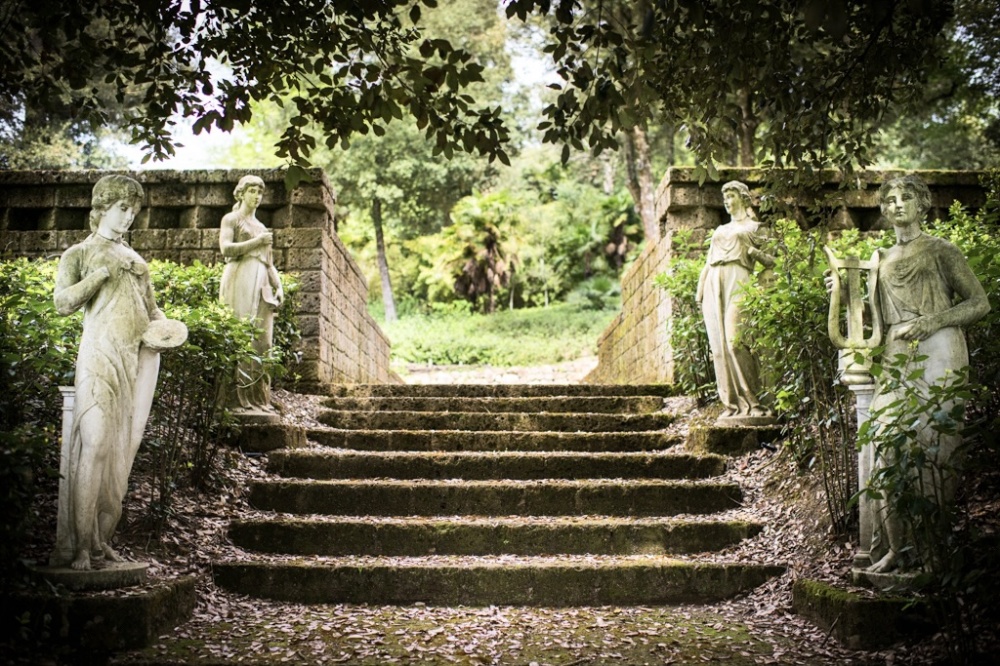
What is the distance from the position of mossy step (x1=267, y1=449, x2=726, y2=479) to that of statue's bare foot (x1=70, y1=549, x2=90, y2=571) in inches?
97.3

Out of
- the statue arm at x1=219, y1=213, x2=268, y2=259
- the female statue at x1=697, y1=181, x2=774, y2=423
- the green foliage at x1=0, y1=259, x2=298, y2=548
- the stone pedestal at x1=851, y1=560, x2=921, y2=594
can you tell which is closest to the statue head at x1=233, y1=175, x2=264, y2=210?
the statue arm at x1=219, y1=213, x2=268, y2=259

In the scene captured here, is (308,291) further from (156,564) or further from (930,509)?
(930,509)

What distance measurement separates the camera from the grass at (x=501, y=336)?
2091cm

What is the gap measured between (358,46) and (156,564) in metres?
2.97

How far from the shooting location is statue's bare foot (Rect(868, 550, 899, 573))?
3.72 metres

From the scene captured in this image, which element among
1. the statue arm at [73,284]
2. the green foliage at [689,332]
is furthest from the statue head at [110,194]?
the green foliage at [689,332]

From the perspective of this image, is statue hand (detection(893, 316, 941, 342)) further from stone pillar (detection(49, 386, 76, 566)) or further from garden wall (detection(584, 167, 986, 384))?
garden wall (detection(584, 167, 986, 384))

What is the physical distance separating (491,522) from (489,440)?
1.65 m

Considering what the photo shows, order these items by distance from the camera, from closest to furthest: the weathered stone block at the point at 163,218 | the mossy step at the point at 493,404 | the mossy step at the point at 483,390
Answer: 1. the mossy step at the point at 493,404
2. the mossy step at the point at 483,390
3. the weathered stone block at the point at 163,218

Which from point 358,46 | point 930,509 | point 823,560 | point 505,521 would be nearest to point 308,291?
point 505,521

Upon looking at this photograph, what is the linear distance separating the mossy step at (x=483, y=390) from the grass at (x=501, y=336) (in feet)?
37.9

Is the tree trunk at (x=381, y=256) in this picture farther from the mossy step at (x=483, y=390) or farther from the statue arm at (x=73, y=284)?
the statue arm at (x=73, y=284)

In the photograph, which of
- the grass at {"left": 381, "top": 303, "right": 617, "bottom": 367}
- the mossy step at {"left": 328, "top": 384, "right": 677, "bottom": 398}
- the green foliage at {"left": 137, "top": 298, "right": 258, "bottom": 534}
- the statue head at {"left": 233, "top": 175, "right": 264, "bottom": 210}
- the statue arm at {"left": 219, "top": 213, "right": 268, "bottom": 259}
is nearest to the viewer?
the green foliage at {"left": 137, "top": 298, "right": 258, "bottom": 534}

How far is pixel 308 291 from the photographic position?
848 cm
